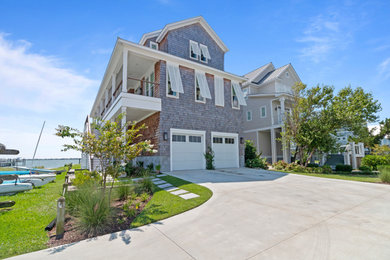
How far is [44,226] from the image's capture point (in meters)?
4.02

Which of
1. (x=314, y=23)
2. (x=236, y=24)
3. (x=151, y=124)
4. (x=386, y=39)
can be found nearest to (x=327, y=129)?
(x=386, y=39)

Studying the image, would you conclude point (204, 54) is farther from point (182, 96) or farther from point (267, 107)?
point (267, 107)

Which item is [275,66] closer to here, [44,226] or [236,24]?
[236,24]

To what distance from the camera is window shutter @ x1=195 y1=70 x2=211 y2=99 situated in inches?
487

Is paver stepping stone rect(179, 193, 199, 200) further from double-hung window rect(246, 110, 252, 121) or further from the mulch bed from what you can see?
double-hung window rect(246, 110, 252, 121)

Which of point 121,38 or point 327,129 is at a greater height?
A: point 121,38

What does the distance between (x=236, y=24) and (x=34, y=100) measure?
41.2 feet

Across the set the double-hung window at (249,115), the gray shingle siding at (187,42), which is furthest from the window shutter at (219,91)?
the double-hung window at (249,115)

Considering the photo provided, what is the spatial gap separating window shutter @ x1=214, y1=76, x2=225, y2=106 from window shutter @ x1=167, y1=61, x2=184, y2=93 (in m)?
3.07

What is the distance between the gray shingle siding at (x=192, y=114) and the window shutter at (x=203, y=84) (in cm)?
40

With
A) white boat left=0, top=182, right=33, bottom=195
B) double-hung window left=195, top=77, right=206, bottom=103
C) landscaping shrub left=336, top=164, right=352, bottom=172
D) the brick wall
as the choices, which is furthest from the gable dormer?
landscaping shrub left=336, top=164, right=352, bottom=172

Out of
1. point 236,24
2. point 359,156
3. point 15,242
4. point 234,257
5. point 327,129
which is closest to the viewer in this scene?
point 234,257

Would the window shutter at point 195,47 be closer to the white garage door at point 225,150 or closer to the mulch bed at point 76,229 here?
the white garage door at point 225,150

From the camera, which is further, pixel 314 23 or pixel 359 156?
pixel 359 156
